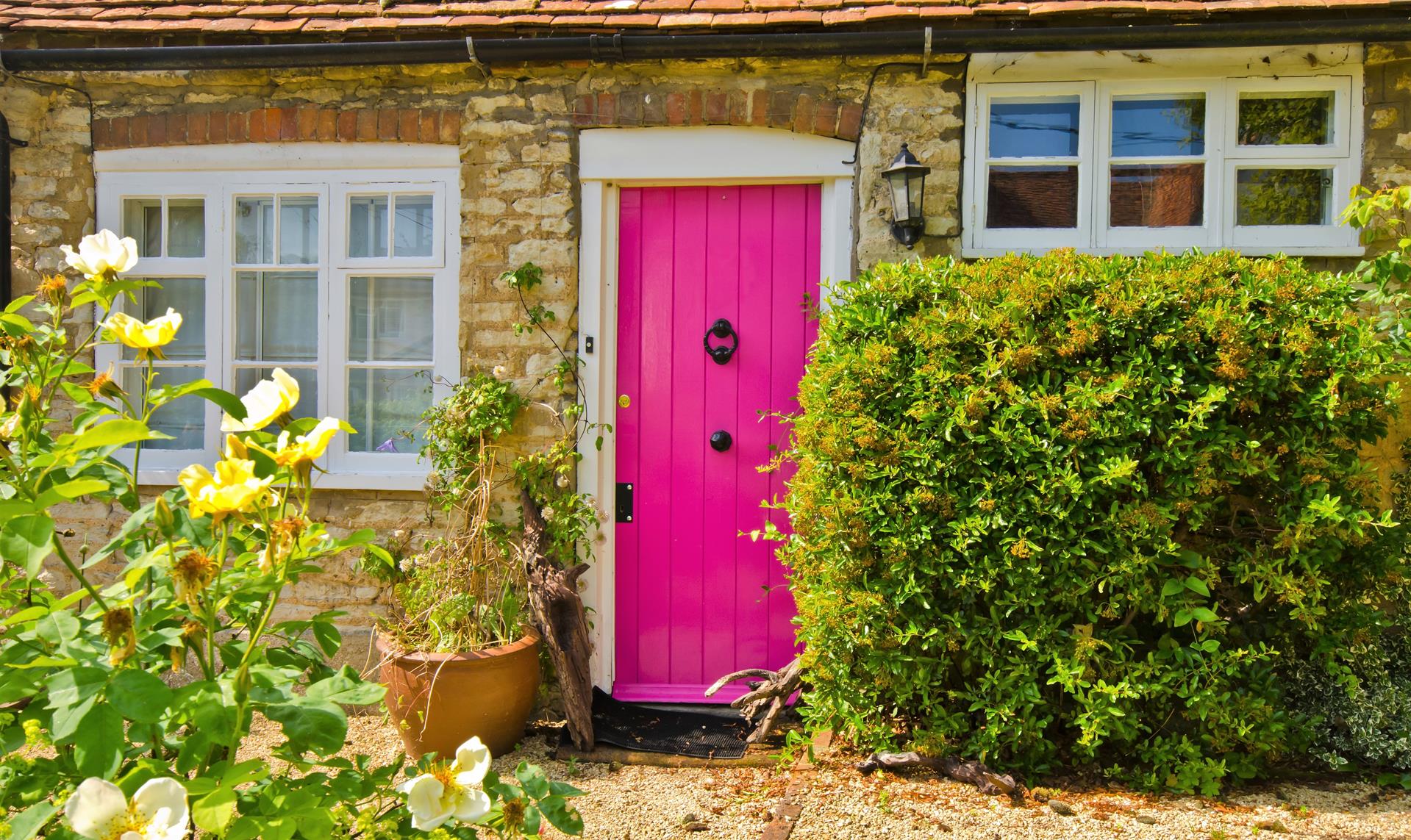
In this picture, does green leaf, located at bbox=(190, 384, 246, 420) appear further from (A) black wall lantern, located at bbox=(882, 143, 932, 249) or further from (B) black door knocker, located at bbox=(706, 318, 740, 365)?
(A) black wall lantern, located at bbox=(882, 143, 932, 249)

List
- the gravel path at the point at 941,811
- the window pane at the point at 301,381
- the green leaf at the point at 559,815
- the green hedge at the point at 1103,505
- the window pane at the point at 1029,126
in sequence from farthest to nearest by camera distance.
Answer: the window pane at the point at 301,381 → the window pane at the point at 1029,126 → the green hedge at the point at 1103,505 → the gravel path at the point at 941,811 → the green leaf at the point at 559,815

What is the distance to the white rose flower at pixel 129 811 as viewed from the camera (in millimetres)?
1265

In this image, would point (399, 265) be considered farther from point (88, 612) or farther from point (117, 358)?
point (88, 612)

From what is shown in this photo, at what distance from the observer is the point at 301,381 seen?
466 cm

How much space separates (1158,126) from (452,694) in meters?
4.08

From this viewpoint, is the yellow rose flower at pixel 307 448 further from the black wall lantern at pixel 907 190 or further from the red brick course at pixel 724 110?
the red brick course at pixel 724 110

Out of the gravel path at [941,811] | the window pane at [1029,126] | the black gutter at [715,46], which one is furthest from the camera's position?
the window pane at [1029,126]

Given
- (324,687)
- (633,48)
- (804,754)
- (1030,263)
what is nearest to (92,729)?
(324,687)

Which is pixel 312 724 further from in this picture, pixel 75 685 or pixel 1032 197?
pixel 1032 197

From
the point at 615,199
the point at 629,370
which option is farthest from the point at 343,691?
the point at 615,199

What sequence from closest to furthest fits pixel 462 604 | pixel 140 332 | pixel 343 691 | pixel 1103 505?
pixel 343 691 → pixel 140 332 → pixel 1103 505 → pixel 462 604

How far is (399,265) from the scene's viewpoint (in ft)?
14.8

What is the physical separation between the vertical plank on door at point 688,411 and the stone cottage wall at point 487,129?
49 cm

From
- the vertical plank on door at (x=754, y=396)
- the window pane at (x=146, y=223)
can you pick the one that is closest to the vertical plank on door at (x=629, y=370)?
the vertical plank on door at (x=754, y=396)
